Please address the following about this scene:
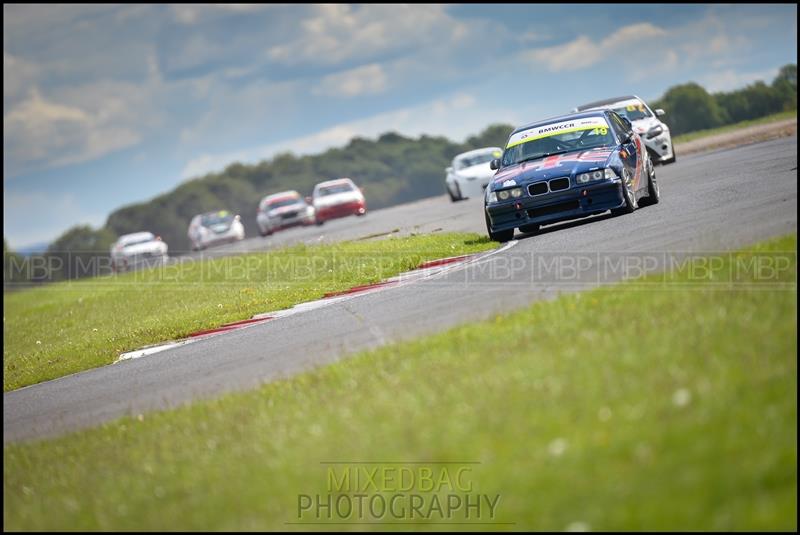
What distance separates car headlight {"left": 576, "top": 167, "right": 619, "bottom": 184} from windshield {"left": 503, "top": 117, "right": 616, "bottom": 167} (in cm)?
90

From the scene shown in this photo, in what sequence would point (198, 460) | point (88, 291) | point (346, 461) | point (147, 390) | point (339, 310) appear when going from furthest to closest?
point (88, 291), point (339, 310), point (147, 390), point (198, 460), point (346, 461)

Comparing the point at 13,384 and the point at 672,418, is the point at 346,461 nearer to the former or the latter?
the point at 672,418

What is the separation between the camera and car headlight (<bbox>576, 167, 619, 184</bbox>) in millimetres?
16094

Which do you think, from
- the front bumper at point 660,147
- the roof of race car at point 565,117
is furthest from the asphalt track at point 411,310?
the front bumper at point 660,147

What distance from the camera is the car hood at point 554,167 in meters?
16.2

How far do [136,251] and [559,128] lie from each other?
3374 centimetres

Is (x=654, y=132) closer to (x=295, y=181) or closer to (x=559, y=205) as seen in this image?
(x=559, y=205)

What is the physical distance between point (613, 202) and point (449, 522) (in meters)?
11.4

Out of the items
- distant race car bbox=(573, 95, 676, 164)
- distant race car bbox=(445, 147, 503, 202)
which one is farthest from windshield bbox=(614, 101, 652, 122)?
distant race car bbox=(445, 147, 503, 202)

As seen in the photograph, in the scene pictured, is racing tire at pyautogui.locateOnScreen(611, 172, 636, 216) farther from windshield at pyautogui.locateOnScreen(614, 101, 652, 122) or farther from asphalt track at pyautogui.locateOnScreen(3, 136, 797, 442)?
windshield at pyautogui.locateOnScreen(614, 101, 652, 122)

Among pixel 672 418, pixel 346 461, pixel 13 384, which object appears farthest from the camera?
pixel 13 384

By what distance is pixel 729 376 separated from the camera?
6.04m

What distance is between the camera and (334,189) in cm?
4581

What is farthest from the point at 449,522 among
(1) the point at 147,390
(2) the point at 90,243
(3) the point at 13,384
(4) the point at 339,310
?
(2) the point at 90,243
